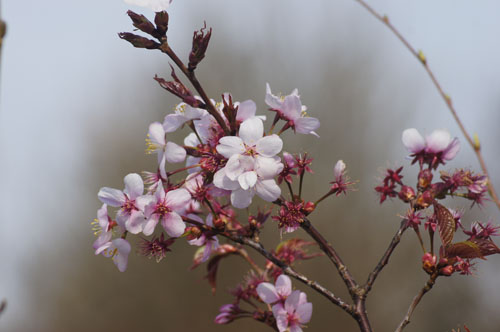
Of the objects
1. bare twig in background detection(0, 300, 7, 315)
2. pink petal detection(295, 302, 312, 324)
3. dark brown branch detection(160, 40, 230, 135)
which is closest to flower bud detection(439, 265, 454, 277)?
pink petal detection(295, 302, 312, 324)

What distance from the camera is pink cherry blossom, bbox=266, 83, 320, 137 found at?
3.04ft

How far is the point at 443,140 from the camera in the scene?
894 mm

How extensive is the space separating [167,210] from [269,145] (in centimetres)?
21

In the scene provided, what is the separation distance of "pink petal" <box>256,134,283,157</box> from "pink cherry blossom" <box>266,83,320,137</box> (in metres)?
0.11

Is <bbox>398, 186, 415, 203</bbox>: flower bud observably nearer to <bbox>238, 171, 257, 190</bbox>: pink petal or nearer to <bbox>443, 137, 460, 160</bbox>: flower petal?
<bbox>443, 137, 460, 160</bbox>: flower petal

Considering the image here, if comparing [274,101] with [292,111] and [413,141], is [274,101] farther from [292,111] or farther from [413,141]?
[413,141]

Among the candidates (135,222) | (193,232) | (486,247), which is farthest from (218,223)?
(486,247)

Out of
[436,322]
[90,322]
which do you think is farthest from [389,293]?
[90,322]

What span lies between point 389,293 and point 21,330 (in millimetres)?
5241

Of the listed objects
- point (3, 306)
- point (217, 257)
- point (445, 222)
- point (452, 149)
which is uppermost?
point (452, 149)

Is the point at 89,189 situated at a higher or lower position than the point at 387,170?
lower

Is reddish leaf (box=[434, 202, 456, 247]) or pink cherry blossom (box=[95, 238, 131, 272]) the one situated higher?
reddish leaf (box=[434, 202, 456, 247])

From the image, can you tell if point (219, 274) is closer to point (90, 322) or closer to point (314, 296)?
point (314, 296)

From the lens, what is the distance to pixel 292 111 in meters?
0.93
